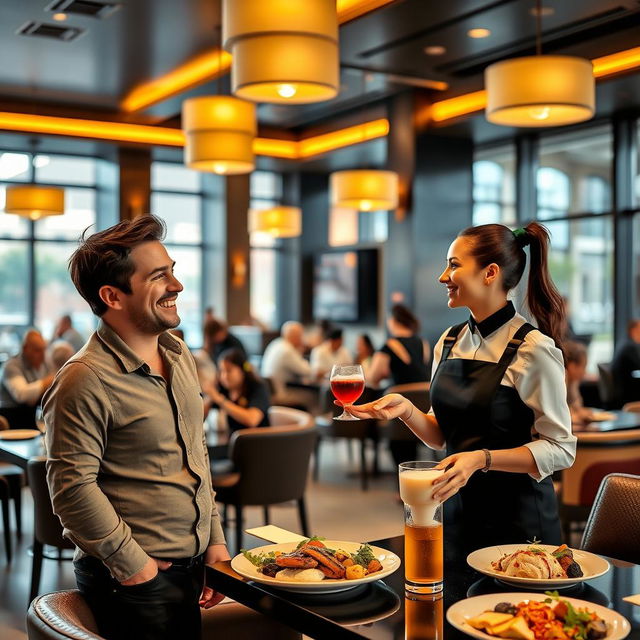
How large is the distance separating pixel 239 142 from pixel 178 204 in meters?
7.14

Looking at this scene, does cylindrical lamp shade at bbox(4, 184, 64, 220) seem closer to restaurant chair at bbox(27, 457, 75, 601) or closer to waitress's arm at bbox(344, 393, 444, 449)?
restaurant chair at bbox(27, 457, 75, 601)

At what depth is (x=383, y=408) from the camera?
2211 millimetres

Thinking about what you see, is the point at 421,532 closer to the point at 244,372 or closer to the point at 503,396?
the point at 503,396

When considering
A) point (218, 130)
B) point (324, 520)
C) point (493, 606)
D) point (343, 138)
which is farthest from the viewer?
point (343, 138)

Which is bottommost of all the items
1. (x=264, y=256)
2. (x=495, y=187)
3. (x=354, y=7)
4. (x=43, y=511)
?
(x=43, y=511)

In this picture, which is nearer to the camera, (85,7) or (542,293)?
(542,293)

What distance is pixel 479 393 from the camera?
2363 mm

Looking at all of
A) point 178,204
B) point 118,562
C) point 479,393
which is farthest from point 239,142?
point 178,204

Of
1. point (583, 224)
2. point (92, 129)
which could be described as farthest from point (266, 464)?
point (92, 129)

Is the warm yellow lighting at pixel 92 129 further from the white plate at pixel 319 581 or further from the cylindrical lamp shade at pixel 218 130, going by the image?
the white plate at pixel 319 581

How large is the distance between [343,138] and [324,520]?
6520 millimetres

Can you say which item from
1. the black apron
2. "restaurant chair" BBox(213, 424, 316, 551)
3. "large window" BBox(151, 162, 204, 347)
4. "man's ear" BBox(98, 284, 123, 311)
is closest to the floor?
"restaurant chair" BBox(213, 424, 316, 551)

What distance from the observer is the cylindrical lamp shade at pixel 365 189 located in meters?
8.88

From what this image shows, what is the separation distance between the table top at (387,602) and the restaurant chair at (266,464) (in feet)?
8.72
